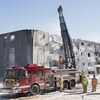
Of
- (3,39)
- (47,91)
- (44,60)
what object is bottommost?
(47,91)

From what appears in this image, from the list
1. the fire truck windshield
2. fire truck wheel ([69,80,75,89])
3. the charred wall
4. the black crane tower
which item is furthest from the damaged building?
the fire truck windshield

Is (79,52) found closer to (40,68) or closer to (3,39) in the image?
(3,39)

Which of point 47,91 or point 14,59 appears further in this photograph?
point 14,59

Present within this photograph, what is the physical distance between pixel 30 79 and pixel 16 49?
32198 mm

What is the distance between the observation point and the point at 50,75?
2384cm

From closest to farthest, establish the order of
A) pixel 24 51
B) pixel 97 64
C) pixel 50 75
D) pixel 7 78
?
pixel 7 78 < pixel 50 75 < pixel 24 51 < pixel 97 64

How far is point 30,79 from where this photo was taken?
21625 mm

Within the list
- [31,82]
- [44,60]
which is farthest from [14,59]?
[31,82]

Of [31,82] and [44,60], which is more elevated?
[44,60]

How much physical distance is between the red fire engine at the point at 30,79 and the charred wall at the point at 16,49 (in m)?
27.4

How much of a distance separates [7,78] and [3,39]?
3494cm

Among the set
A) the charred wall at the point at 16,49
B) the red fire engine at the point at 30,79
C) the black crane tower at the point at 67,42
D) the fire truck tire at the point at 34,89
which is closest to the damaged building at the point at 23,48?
the charred wall at the point at 16,49

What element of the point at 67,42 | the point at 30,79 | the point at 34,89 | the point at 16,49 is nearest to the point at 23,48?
the point at 16,49

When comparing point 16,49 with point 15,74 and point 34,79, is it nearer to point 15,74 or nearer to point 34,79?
point 34,79
